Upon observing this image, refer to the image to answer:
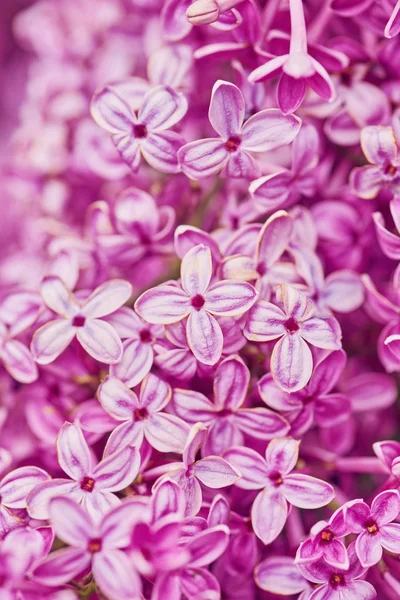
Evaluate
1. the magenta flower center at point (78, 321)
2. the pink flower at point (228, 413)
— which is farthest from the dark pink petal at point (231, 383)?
the magenta flower center at point (78, 321)

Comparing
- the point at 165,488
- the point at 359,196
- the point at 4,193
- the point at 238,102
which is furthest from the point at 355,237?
the point at 4,193

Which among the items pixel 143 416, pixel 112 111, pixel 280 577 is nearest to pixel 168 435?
pixel 143 416

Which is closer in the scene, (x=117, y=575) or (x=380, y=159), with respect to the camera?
(x=117, y=575)

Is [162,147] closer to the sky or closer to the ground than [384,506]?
closer to the sky

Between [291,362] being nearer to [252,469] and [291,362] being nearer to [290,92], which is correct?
[252,469]

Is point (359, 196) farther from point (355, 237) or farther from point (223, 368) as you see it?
point (223, 368)

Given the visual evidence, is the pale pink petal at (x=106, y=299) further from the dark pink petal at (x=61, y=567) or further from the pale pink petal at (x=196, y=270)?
the dark pink petal at (x=61, y=567)
